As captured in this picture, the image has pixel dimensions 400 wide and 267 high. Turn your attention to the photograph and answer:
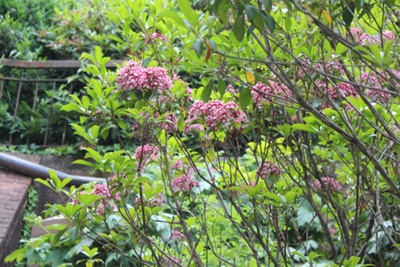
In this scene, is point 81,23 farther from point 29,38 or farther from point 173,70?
point 173,70

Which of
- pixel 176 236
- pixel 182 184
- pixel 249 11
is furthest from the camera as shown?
pixel 176 236

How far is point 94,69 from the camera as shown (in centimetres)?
350

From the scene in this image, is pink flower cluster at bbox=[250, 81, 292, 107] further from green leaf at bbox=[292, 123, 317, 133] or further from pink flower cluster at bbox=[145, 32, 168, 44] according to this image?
pink flower cluster at bbox=[145, 32, 168, 44]

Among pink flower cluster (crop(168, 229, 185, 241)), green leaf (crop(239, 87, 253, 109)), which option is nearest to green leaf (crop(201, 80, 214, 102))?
green leaf (crop(239, 87, 253, 109))

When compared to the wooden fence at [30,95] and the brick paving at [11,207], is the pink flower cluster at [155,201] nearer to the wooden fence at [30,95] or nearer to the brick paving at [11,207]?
the brick paving at [11,207]

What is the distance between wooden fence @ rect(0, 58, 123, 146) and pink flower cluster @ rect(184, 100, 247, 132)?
5461 mm

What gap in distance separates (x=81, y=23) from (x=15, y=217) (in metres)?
3.68

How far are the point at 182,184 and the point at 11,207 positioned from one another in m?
3.48

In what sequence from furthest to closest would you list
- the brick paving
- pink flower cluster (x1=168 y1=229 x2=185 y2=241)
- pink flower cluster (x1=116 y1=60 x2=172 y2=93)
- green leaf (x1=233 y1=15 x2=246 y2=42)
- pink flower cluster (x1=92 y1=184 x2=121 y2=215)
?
the brick paving
pink flower cluster (x1=168 y1=229 x2=185 y2=241)
pink flower cluster (x1=92 y1=184 x2=121 y2=215)
pink flower cluster (x1=116 y1=60 x2=172 y2=93)
green leaf (x1=233 y1=15 x2=246 y2=42)

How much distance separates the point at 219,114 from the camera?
3006 millimetres

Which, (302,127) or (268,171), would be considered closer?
(302,127)

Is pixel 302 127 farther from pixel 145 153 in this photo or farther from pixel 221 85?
pixel 145 153

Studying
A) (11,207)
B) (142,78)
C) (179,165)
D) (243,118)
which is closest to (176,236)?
(179,165)

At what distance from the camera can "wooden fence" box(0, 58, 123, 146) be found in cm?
868
